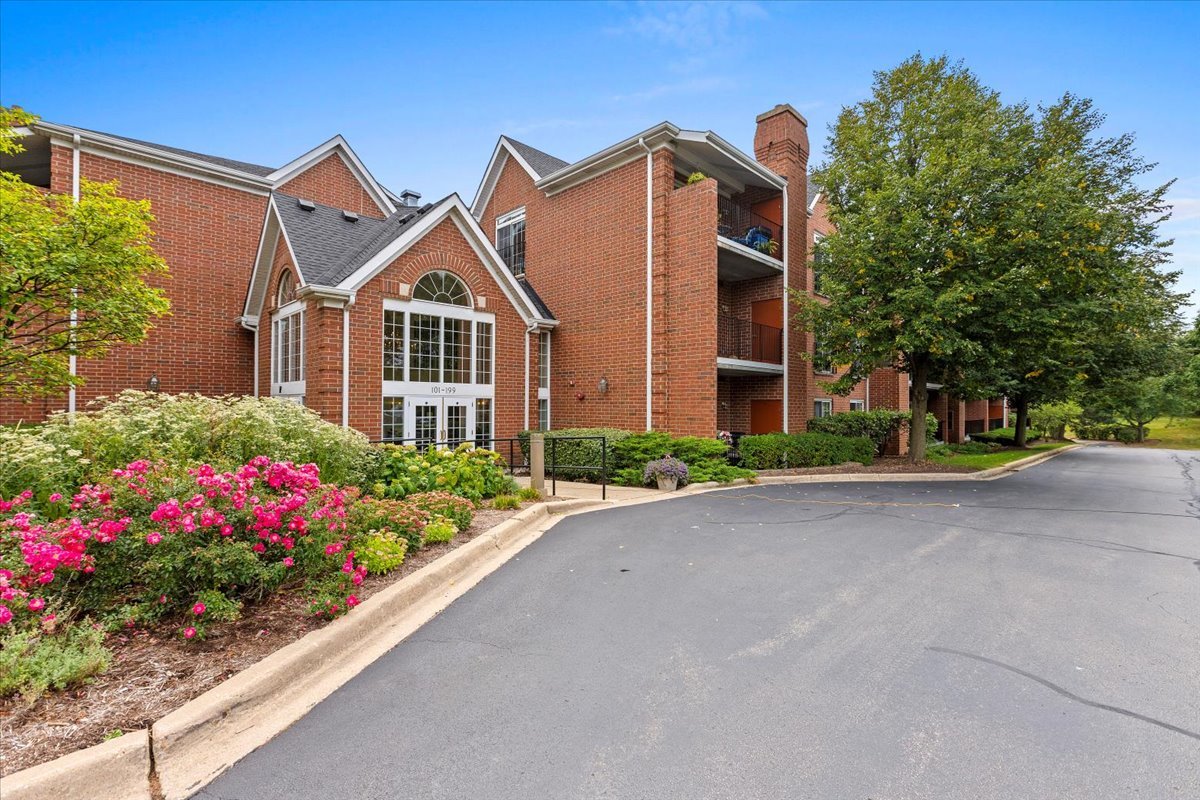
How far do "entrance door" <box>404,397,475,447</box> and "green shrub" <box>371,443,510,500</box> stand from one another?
4.08 m

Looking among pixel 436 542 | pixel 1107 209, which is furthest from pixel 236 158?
pixel 1107 209

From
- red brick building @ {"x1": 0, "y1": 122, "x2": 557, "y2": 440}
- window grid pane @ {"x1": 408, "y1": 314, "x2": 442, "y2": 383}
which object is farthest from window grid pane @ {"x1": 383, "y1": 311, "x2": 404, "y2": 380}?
window grid pane @ {"x1": 408, "y1": 314, "x2": 442, "y2": 383}

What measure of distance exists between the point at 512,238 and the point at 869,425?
14425 mm

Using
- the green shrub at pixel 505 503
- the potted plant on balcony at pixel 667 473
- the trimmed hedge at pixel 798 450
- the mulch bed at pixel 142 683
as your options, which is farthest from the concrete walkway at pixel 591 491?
the mulch bed at pixel 142 683

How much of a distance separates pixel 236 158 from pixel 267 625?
67.8 ft

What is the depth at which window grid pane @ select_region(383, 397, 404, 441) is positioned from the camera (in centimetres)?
1305

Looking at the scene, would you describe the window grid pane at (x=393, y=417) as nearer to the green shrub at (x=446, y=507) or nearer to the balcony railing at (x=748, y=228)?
the green shrub at (x=446, y=507)

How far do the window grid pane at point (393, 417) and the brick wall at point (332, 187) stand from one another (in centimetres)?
934

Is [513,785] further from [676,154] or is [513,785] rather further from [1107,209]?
[1107,209]

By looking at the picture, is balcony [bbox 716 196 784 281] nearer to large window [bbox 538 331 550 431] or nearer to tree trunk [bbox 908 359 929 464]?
tree trunk [bbox 908 359 929 464]

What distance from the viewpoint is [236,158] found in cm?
1877

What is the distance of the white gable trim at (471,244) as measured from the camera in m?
12.5

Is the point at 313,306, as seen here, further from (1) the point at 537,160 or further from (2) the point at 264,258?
(1) the point at 537,160

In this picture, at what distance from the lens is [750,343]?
54.5 feet
